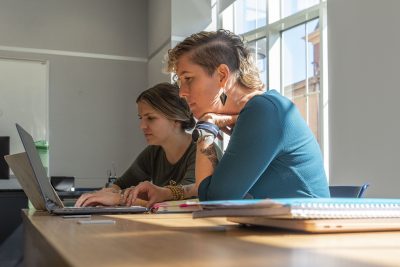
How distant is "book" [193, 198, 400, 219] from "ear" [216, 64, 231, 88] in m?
0.76

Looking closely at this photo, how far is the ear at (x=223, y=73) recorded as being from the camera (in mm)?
1521

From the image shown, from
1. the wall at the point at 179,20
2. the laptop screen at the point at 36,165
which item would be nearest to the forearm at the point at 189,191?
the laptop screen at the point at 36,165

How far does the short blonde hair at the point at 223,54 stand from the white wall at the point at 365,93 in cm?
86

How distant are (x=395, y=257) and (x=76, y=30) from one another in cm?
526

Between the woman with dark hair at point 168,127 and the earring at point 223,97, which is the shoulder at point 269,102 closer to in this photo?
the earring at point 223,97

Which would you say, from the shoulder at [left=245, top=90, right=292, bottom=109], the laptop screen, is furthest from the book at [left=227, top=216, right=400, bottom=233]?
the laptop screen


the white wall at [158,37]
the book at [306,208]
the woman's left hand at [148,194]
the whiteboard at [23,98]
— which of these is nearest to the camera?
the book at [306,208]

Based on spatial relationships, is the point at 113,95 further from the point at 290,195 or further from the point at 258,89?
the point at 290,195

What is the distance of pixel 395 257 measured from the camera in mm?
519

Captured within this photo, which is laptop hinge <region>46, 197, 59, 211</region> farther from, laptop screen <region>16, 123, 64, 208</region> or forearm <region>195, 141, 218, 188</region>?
forearm <region>195, 141, 218, 188</region>

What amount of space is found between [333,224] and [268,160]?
0.44m

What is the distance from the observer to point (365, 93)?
2.28 metres

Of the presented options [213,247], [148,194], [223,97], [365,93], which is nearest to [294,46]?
[365,93]

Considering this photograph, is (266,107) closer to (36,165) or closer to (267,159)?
(267,159)
